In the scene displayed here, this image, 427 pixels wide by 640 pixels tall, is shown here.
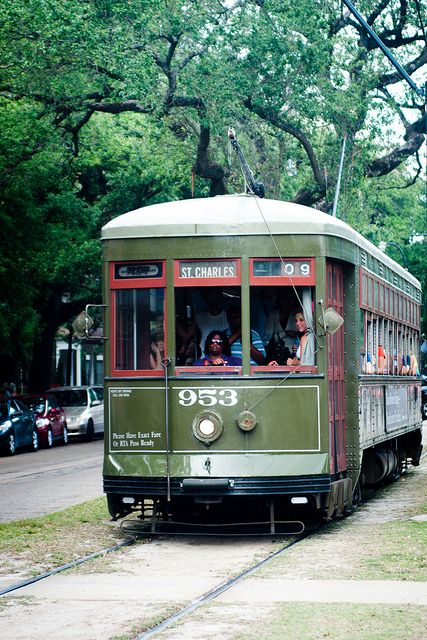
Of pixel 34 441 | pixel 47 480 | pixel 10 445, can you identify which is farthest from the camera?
pixel 34 441

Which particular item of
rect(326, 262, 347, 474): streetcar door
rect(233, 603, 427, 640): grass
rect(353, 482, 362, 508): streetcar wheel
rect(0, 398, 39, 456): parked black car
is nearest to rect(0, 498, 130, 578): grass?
rect(326, 262, 347, 474): streetcar door

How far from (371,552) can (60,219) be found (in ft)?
94.5

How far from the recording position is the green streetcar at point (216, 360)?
1338 cm

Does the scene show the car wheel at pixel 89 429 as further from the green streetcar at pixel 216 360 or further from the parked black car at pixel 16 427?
the green streetcar at pixel 216 360

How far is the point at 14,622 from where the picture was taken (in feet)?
29.6

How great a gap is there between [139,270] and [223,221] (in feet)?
3.31

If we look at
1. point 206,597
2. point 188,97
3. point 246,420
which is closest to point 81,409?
point 188,97

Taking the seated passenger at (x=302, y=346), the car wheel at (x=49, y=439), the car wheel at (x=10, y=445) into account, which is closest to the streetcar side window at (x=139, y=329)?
the seated passenger at (x=302, y=346)

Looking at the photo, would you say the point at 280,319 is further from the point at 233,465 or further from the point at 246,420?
the point at 233,465

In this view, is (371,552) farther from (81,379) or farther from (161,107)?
(81,379)

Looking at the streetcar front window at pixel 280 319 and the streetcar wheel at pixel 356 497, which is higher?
the streetcar front window at pixel 280 319

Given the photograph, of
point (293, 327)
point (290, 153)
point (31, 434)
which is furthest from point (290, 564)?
point (290, 153)

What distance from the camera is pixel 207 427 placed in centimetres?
1340

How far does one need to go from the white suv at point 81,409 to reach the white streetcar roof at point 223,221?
2624 cm
